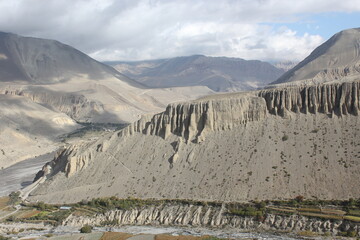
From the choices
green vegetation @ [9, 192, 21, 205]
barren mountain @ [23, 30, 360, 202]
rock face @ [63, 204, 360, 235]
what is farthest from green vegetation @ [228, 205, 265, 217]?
green vegetation @ [9, 192, 21, 205]

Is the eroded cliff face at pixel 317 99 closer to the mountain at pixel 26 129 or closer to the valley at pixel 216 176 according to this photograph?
the valley at pixel 216 176

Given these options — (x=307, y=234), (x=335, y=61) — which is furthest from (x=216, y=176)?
(x=335, y=61)

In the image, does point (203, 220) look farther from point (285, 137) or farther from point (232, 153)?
point (285, 137)

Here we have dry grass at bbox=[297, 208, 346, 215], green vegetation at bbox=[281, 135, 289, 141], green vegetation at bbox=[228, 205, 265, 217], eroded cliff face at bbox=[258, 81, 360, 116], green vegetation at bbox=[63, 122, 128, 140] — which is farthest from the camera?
green vegetation at bbox=[63, 122, 128, 140]

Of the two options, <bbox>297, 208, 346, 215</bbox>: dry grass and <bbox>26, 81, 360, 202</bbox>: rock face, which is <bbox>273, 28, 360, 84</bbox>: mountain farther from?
<bbox>297, 208, 346, 215</bbox>: dry grass

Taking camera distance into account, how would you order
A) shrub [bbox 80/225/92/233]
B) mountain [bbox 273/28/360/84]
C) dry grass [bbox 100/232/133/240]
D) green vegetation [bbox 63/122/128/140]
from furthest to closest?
mountain [bbox 273/28/360/84] < green vegetation [bbox 63/122/128/140] < shrub [bbox 80/225/92/233] < dry grass [bbox 100/232/133/240]

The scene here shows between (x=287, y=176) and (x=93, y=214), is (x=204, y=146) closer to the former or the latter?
(x=287, y=176)
